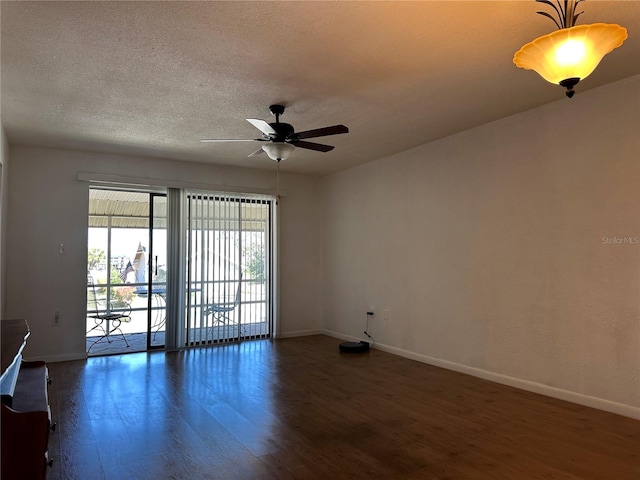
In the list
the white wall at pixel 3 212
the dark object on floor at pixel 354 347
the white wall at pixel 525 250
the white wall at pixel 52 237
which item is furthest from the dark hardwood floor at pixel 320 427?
the white wall at pixel 3 212

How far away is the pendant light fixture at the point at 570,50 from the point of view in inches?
74.0

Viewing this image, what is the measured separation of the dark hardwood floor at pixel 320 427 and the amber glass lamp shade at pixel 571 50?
220 centimetres

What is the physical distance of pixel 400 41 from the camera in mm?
2715

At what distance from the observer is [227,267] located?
21.0ft

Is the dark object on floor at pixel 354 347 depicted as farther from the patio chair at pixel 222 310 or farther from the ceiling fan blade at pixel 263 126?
the ceiling fan blade at pixel 263 126

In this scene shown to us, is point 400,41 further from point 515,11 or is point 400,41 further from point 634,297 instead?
point 634,297

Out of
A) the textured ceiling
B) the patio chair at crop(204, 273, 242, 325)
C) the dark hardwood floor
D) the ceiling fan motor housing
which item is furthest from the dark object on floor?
the ceiling fan motor housing

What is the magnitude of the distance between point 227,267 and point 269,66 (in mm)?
3867

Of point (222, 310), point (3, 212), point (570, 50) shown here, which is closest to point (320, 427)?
point (570, 50)

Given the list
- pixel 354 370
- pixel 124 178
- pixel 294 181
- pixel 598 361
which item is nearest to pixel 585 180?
pixel 598 361

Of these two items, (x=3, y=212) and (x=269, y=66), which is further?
(x=3, y=212)

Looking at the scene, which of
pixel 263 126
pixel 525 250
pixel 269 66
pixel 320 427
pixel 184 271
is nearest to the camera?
pixel 269 66

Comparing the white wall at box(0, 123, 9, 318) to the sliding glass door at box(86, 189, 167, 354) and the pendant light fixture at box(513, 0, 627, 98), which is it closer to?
the sliding glass door at box(86, 189, 167, 354)

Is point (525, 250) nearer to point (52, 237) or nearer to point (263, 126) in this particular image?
point (263, 126)
